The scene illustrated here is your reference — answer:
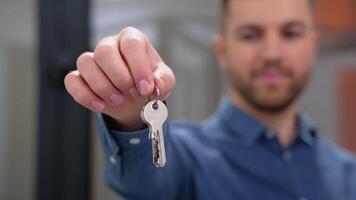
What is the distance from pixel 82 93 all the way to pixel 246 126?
0.56m

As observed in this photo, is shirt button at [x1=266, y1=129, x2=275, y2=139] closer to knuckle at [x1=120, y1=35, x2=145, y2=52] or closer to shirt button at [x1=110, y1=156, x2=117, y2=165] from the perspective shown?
shirt button at [x1=110, y1=156, x2=117, y2=165]

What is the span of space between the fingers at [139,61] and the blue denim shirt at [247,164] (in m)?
0.27

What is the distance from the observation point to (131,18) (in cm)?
101

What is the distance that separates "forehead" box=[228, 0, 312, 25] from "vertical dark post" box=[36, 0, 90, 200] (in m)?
0.34

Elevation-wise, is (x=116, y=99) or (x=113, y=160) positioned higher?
(x=116, y=99)

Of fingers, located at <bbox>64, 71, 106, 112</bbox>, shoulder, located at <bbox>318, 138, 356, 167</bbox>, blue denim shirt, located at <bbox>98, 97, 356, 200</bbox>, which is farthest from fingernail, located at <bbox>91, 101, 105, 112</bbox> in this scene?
shoulder, located at <bbox>318, 138, 356, 167</bbox>

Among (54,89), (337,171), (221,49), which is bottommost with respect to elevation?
(337,171)

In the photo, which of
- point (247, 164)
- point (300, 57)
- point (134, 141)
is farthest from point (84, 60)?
point (300, 57)

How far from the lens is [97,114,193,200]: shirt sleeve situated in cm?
54

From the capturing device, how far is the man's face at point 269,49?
36.4 inches

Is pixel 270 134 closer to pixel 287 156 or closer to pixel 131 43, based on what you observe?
pixel 287 156

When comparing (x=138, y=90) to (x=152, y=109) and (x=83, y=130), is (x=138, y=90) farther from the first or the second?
(x=83, y=130)

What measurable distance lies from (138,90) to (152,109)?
0.8 inches

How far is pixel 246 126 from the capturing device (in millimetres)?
931
